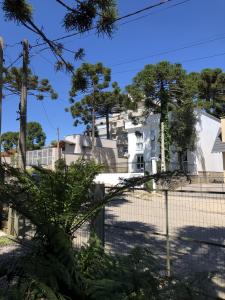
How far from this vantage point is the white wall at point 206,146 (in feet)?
137

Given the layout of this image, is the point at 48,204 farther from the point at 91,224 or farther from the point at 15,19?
the point at 15,19

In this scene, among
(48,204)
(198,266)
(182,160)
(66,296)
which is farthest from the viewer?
(182,160)

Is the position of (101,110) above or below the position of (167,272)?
above

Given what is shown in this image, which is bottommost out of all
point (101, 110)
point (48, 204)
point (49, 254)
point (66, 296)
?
point (66, 296)

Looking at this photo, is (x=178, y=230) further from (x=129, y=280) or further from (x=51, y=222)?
(x=129, y=280)

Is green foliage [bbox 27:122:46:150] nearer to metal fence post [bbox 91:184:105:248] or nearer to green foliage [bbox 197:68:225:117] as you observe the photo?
green foliage [bbox 197:68:225:117]

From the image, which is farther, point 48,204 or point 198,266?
point 198,266

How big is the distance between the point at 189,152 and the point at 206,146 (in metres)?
2.86

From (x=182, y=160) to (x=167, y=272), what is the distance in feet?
120

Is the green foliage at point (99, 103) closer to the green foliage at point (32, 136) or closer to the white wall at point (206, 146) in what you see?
the white wall at point (206, 146)

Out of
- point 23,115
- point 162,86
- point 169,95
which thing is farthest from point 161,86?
point 23,115

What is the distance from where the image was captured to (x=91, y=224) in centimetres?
503

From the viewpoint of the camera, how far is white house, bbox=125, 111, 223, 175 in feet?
136

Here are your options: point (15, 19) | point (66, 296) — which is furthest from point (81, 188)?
point (15, 19)
